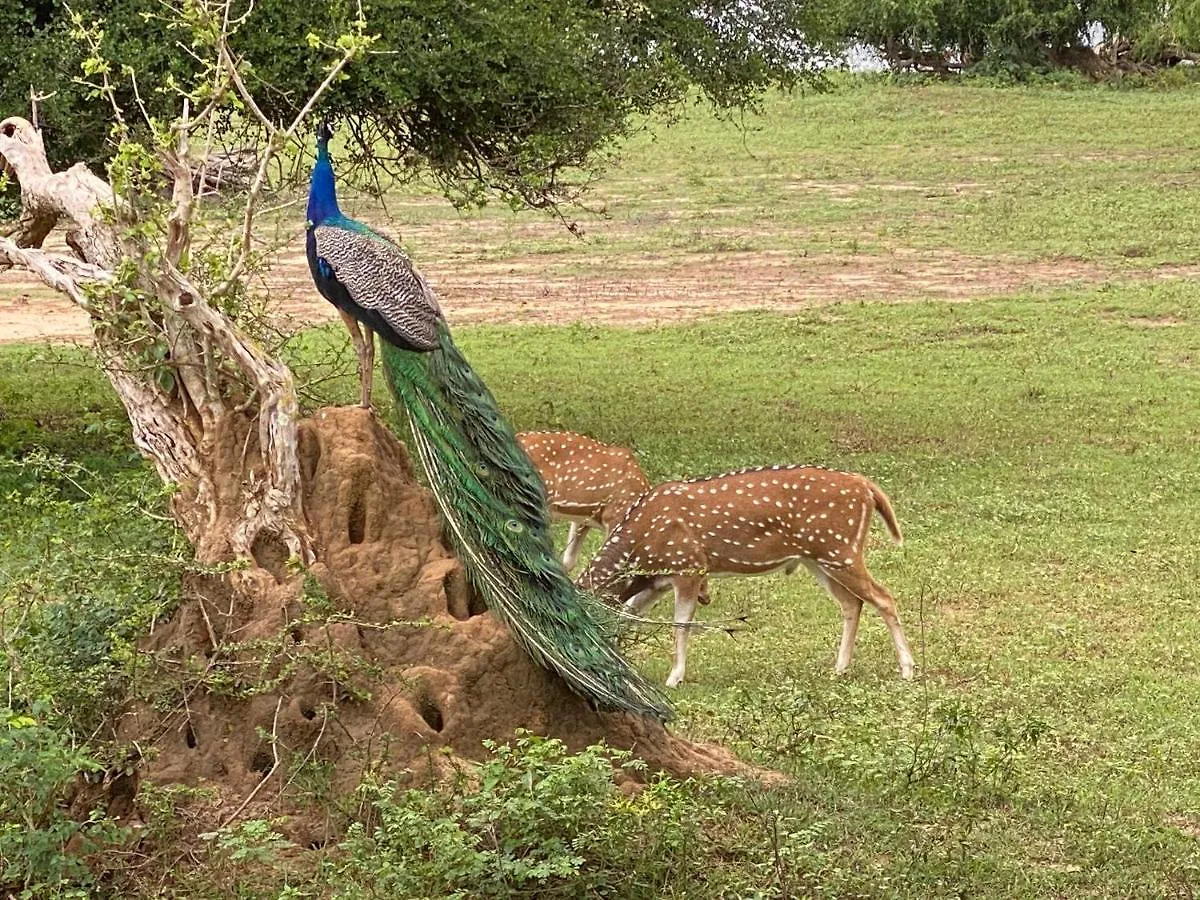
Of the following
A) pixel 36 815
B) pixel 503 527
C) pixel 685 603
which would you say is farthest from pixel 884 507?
pixel 36 815

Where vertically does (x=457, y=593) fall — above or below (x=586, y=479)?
above

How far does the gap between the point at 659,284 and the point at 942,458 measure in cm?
863

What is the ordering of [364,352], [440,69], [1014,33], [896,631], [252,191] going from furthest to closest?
[1014,33] < [440,69] < [896,631] < [364,352] < [252,191]

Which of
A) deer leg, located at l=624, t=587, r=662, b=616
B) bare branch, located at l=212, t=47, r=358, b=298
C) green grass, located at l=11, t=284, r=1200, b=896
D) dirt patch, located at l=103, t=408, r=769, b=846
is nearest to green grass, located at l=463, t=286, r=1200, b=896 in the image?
green grass, located at l=11, t=284, r=1200, b=896

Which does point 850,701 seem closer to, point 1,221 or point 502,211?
point 1,221

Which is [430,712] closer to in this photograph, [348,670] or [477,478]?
[348,670]

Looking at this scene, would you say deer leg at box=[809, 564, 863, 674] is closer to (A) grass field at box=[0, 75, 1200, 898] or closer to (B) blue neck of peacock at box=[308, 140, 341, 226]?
(A) grass field at box=[0, 75, 1200, 898]

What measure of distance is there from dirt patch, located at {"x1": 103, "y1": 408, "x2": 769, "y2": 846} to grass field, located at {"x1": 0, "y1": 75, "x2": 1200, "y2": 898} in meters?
0.58

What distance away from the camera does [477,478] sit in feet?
20.1

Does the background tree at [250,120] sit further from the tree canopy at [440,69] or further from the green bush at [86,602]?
the green bush at [86,602]

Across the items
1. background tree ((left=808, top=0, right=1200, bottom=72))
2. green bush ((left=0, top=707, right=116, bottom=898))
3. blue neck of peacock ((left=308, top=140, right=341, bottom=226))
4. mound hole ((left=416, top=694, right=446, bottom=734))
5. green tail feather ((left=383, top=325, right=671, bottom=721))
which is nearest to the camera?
green bush ((left=0, top=707, right=116, bottom=898))

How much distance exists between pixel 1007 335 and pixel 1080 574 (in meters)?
8.32

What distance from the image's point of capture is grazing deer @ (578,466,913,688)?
875 cm

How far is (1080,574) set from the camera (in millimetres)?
10289
